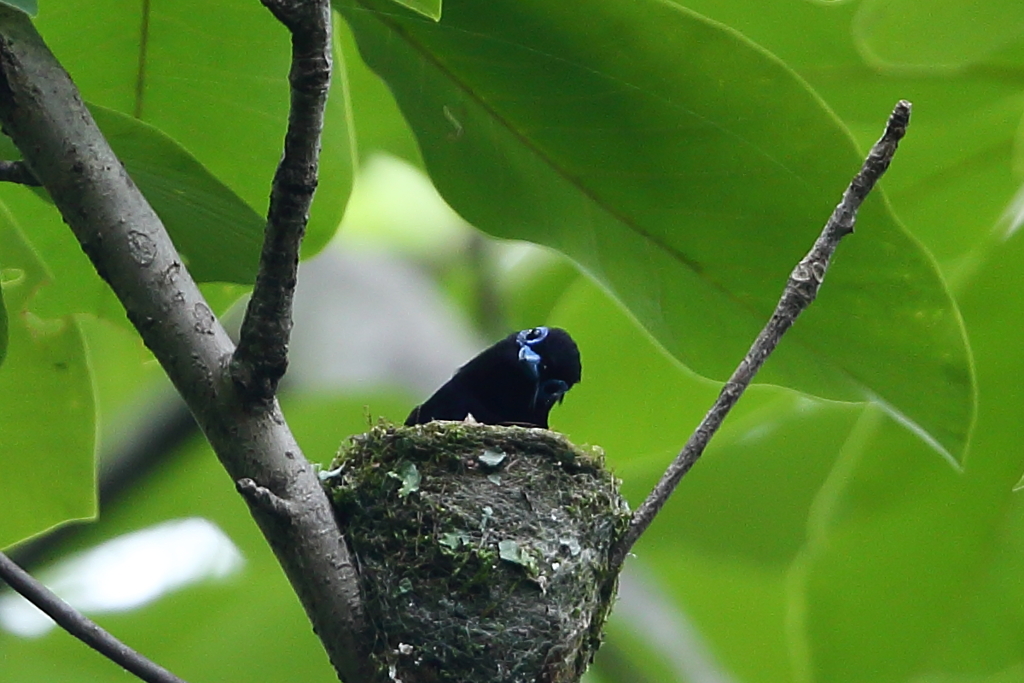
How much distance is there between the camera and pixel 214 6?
81.0 inches

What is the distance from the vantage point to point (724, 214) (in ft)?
6.84

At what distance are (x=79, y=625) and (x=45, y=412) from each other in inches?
32.9

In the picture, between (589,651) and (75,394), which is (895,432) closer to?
(589,651)

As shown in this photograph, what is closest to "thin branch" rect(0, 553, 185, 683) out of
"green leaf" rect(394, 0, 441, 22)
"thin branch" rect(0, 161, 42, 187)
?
"thin branch" rect(0, 161, 42, 187)

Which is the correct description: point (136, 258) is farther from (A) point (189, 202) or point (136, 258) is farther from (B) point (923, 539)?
(B) point (923, 539)

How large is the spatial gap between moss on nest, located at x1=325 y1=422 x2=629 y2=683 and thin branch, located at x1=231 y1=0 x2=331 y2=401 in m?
0.45

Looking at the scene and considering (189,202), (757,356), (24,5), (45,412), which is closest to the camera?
(24,5)

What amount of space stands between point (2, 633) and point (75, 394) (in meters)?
1.36

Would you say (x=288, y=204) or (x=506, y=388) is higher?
(x=506, y=388)

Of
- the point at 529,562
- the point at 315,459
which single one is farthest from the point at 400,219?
the point at 529,562

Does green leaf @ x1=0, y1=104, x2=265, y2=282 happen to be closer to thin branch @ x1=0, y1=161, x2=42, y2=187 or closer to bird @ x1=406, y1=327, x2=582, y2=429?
thin branch @ x1=0, y1=161, x2=42, y2=187

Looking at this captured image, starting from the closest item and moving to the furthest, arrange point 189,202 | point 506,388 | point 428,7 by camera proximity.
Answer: point 428,7 < point 189,202 < point 506,388

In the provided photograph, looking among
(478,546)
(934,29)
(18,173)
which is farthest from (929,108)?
(18,173)

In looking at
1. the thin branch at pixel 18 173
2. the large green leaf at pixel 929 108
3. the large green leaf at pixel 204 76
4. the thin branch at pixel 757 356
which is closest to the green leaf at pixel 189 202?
the thin branch at pixel 18 173
